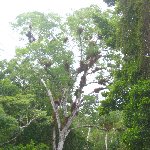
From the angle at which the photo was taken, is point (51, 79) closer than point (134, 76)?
No

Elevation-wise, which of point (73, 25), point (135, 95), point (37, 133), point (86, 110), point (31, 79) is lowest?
point (135, 95)

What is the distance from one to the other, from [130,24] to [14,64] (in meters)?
11.3

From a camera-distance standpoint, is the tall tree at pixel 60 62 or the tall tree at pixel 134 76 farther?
the tall tree at pixel 60 62

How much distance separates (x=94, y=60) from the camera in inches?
826

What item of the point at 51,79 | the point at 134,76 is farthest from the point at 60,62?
the point at 134,76

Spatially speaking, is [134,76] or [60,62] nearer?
[134,76]

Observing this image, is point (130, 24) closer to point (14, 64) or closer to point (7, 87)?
point (7, 87)

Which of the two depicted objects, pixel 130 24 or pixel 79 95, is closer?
pixel 130 24

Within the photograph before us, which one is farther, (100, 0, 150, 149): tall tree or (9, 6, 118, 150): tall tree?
(9, 6, 118, 150): tall tree

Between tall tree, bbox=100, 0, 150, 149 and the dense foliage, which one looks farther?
the dense foliage

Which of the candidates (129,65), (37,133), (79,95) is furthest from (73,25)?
(129,65)

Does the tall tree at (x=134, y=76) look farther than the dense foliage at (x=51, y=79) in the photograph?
No

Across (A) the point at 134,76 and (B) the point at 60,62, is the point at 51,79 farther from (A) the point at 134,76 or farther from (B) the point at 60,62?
(A) the point at 134,76

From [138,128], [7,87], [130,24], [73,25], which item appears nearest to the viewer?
[138,128]
